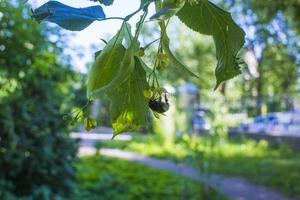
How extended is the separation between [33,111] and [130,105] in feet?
14.0

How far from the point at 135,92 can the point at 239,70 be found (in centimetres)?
17

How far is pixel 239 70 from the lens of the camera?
2.51 feet

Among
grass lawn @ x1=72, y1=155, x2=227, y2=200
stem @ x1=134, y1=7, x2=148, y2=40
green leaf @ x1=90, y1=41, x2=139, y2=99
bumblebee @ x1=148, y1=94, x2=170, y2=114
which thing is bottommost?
grass lawn @ x1=72, y1=155, x2=227, y2=200

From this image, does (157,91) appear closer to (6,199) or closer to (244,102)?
(6,199)

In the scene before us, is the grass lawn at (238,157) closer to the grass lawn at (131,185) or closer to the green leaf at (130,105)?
the grass lawn at (131,185)

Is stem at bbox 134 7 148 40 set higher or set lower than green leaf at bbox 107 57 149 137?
higher

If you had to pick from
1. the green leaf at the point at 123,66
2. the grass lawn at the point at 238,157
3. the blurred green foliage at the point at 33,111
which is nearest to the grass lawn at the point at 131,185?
the grass lawn at the point at 238,157

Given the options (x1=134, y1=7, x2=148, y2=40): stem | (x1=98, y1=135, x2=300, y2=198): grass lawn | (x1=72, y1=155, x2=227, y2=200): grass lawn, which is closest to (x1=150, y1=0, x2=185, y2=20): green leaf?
(x1=134, y1=7, x2=148, y2=40): stem

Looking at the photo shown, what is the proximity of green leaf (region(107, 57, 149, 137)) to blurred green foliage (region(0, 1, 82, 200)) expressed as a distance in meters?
3.16

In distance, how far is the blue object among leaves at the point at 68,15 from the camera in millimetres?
619

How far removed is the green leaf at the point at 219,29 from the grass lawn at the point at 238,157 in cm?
571

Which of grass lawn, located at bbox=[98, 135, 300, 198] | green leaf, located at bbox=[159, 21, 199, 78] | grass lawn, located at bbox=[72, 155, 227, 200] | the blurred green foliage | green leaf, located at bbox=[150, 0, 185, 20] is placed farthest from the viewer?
grass lawn, located at bbox=[98, 135, 300, 198]

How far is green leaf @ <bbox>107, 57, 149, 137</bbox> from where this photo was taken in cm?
70

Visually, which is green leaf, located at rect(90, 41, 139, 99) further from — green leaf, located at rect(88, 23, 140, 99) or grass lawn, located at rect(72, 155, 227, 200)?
grass lawn, located at rect(72, 155, 227, 200)
